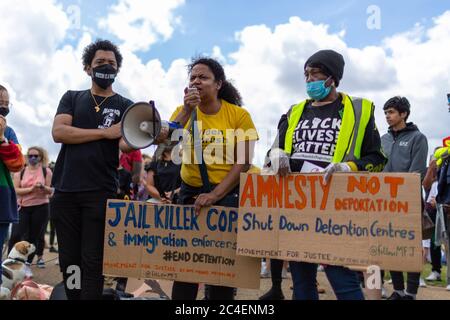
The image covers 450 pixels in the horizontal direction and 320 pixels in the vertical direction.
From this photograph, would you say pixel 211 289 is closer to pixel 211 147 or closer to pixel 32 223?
pixel 211 147

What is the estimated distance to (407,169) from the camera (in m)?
5.10

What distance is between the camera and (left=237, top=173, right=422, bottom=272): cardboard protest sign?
101 inches

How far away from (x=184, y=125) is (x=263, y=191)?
76 centimetres

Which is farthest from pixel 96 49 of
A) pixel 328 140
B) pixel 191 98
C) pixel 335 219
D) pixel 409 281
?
pixel 409 281

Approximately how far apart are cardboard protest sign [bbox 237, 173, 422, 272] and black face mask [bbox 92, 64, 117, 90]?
129cm

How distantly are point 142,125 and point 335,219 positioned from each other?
1.37 metres

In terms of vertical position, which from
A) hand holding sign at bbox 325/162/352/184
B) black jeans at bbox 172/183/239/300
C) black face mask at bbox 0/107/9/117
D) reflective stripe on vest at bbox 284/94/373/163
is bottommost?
black jeans at bbox 172/183/239/300

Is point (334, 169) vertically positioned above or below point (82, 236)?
above

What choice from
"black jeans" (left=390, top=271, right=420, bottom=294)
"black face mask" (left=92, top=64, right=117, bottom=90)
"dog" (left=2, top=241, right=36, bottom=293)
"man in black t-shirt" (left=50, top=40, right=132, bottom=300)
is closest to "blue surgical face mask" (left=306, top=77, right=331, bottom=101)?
"man in black t-shirt" (left=50, top=40, right=132, bottom=300)

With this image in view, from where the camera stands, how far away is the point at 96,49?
3.71 metres

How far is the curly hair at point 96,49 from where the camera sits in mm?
3707

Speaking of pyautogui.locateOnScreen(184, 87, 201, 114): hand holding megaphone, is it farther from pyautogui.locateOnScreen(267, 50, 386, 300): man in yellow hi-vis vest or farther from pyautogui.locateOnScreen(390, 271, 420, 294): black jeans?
pyautogui.locateOnScreen(390, 271, 420, 294): black jeans
